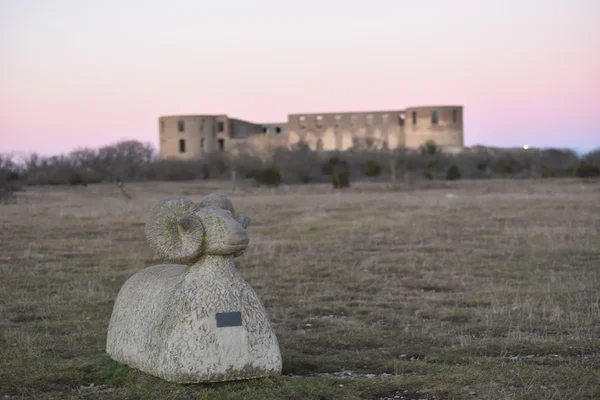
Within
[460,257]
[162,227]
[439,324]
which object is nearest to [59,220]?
[460,257]

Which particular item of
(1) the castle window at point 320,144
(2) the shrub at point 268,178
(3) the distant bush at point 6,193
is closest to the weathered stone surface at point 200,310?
(3) the distant bush at point 6,193

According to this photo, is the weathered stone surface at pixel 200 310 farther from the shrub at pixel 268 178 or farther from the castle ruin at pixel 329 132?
the castle ruin at pixel 329 132

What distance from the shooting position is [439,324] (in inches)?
338

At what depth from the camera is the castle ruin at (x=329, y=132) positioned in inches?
2808

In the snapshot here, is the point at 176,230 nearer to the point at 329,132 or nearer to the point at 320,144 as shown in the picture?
the point at 320,144

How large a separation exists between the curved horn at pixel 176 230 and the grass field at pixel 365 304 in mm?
974

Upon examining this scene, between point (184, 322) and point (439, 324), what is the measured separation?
3.83 metres

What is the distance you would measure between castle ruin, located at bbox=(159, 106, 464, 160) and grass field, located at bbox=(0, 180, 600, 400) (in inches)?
2013

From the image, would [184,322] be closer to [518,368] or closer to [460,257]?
[518,368]

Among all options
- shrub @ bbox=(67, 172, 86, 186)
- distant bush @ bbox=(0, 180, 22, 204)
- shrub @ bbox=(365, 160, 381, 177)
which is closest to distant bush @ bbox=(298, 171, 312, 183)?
shrub @ bbox=(365, 160, 381, 177)

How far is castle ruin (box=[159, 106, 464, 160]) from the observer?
2808 inches

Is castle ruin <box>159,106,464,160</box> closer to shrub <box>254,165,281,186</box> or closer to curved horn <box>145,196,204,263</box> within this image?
shrub <box>254,165,281,186</box>

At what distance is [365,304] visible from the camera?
9.75 m

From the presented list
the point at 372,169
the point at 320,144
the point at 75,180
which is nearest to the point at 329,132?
the point at 320,144
